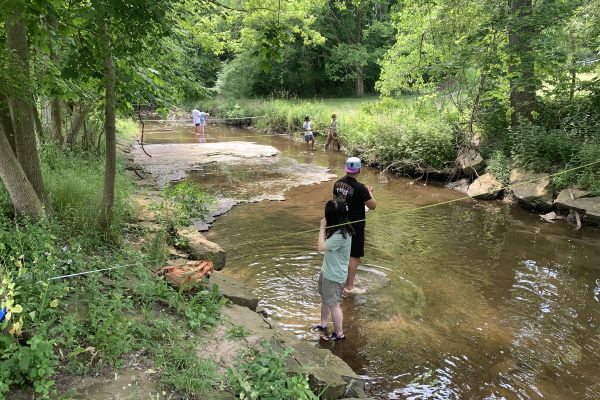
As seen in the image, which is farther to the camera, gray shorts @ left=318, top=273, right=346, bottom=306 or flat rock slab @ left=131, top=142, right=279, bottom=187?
flat rock slab @ left=131, top=142, right=279, bottom=187

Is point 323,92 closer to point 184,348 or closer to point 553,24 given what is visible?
point 553,24

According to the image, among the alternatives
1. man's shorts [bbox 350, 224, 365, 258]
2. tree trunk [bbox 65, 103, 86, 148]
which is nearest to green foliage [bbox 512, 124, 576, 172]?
man's shorts [bbox 350, 224, 365, 258]

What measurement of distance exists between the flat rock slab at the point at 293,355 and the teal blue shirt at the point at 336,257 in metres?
0.88

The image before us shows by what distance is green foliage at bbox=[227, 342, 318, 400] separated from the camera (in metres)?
3.29

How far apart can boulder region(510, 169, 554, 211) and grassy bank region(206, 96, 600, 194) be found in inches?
9.8

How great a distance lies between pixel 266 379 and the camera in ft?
11.4

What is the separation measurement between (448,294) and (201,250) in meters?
3.56

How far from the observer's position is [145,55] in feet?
20.8

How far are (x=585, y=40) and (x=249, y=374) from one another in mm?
12315

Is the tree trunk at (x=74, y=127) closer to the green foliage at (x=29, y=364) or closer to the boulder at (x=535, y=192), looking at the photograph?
the green foliage at (x=29, y=364)

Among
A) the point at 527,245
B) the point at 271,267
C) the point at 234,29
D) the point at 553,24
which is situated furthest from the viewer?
the point at 234,29

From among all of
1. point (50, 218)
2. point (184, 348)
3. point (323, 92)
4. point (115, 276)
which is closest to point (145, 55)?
point (50, 218)

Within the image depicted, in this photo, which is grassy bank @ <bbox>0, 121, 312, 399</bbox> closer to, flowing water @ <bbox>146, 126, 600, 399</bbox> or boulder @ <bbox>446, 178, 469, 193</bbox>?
flowing water @ <bbox>146, 126, 600, 399</bbox>

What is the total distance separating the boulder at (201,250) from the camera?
21.7 feet
